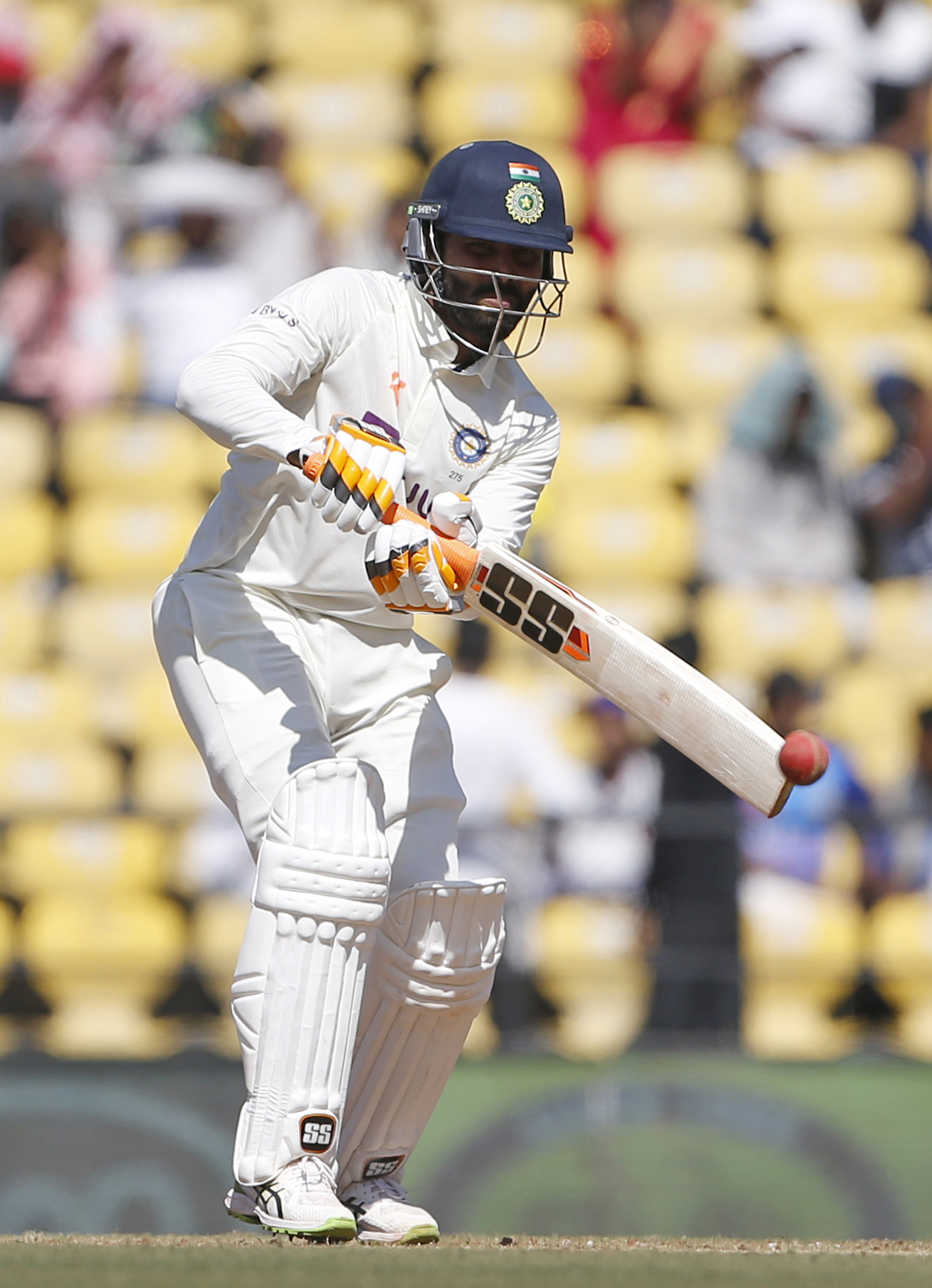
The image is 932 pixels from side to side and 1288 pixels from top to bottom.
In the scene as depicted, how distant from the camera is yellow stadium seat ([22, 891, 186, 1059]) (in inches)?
168

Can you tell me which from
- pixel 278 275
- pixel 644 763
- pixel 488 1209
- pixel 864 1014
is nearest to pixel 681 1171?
pixel 488 1209

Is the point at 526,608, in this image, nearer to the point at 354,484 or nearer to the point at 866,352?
the point at 354,484

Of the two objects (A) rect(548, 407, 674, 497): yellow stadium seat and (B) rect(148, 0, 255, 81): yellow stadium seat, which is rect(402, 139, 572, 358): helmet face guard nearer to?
(A) rect(548, 407, 674, 497): yellow stadium seat

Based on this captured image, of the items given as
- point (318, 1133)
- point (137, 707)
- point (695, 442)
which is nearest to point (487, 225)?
point (318, 1133)

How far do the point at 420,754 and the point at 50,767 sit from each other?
266cm

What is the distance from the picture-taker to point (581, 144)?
6.05 m

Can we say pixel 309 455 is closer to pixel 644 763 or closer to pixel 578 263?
pixel 644 763

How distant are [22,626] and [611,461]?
6.25 ft

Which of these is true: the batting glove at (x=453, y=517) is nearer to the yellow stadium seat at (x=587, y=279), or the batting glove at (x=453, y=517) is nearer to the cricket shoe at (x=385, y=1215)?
the cricket shoe at (x=385, y=1215)

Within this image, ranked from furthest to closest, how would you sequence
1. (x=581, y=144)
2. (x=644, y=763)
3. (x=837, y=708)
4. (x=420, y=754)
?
(x=581, y=144) < (x=837, y=708) < (x=644, y=763) < (x=420, y=754)

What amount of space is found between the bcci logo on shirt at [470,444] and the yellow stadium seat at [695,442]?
282 centimetres

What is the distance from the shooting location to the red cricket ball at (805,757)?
Answer: 89.1 inches

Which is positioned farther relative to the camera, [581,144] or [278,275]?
[581,144]

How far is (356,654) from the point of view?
8.49ft
